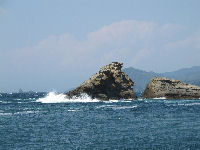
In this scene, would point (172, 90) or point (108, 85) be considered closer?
point (108, 85)

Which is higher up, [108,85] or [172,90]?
→ [108,85]

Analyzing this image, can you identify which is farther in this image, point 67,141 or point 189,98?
point 189,98

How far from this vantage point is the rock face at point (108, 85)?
128250 mm

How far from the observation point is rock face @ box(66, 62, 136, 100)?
421ft

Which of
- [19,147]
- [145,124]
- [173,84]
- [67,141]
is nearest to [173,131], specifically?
[145,124]

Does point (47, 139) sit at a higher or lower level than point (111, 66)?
lower

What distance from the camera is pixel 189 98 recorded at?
456 ft

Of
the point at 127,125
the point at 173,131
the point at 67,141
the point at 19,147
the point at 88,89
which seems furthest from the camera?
the point at 88,89

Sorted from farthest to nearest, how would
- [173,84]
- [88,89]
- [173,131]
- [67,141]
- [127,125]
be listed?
[173,84] → [88,89] → [127,125] → [173,131] → [67,141]

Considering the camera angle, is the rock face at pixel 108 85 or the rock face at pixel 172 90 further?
the rock face at pixel 172 90

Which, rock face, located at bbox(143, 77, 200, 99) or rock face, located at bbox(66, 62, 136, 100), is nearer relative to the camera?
rock face, located at bbox(66, 62, 136, 100)

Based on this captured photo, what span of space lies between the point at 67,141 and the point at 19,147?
4883 mm

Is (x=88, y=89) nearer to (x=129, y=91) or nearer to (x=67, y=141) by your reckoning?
(x=129, y=91)

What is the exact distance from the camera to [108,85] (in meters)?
130
